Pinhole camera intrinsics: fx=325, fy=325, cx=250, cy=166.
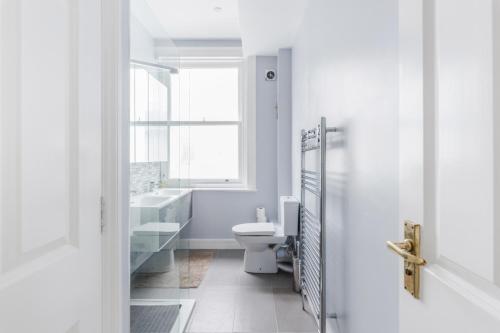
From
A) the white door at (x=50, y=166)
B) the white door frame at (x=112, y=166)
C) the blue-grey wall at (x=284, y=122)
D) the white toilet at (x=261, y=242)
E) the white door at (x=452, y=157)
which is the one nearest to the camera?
the white door at (x=452, y=157)

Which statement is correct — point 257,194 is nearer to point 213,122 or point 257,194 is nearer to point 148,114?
point 213,122

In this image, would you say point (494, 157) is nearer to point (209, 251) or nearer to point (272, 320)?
point (272, 320)

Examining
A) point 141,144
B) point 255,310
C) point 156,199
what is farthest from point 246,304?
point 141,144

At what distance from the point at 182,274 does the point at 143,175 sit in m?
1.02

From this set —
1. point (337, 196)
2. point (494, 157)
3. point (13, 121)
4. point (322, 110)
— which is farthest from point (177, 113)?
point (494, 157)

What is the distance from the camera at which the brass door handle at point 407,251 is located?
67 cm

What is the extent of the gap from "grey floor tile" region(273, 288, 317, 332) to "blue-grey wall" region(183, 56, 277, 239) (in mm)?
1493

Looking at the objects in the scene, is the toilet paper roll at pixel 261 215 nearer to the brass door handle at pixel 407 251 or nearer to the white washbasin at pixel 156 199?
the white washbasin at pixel 156 199

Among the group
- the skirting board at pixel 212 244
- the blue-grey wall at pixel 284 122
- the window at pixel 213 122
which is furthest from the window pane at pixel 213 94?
the skirting board at pixel 212 244

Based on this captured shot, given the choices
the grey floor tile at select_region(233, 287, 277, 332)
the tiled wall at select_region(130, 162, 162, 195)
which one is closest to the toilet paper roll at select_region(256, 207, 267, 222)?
the grey floor tile at select_region(233, 287, 277, 332)

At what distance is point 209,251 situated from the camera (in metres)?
4.04

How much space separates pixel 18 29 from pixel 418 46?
79 cm

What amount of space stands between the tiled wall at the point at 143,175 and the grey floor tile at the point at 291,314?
51.3 inches

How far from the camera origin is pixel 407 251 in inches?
27.7
